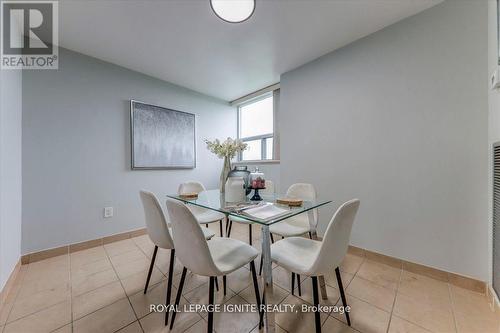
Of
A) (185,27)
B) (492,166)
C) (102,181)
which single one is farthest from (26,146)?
(492,166)

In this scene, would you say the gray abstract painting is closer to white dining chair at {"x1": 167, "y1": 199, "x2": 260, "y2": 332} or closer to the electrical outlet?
the electrical outlet

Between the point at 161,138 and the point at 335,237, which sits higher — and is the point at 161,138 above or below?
above

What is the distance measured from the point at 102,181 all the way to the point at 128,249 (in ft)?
3.09

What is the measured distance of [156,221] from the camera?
1247 mm

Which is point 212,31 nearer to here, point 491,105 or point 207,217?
point 207,217

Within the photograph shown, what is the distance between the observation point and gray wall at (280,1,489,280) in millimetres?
1457

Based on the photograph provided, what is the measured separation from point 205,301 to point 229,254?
1.70 ft

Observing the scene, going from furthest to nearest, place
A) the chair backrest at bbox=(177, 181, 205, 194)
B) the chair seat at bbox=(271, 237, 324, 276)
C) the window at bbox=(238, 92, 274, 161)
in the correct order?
the window at bbox=(238, 92, 274, 161) < the chair backrest at bbox=(177, 181, 205, 194) < the chair seat at bbox=(271, 237, 324, 276)

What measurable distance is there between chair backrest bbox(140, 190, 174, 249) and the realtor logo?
5.22 feet

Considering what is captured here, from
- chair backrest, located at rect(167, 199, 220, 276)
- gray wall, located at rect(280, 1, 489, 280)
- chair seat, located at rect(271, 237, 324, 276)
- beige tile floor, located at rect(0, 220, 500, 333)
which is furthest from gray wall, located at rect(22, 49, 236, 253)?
gray wall, located at rect(280, 1, 489, 280)

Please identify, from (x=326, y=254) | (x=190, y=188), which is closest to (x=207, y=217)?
(x=190, y=188)

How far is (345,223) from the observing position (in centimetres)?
94

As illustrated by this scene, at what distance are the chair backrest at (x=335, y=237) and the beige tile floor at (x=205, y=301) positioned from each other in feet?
1.73

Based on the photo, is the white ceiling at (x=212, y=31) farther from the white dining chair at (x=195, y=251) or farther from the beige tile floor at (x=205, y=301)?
the beige tile floor at (x=205, y=301)
